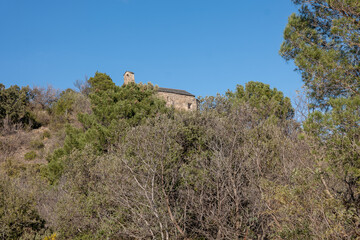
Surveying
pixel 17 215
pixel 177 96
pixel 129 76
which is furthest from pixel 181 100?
pixel 17 215

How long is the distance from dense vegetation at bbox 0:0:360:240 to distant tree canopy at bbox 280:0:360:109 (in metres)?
0.03

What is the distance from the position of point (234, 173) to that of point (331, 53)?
14.7 feet

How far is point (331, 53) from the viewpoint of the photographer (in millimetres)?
7969

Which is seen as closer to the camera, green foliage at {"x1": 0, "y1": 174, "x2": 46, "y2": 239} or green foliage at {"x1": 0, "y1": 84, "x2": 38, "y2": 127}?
green foliage at {"x1": 0, "y1": 174, "x2": 46, "y2": 239}

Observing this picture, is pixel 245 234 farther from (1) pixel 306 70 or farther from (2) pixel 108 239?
(1) pixel 306 70

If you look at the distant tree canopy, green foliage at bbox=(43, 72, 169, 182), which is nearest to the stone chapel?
green foliage at bbox=(43, 72, 169, 182)

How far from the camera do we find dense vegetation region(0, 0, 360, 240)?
6.45 m

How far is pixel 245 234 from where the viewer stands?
9305mm

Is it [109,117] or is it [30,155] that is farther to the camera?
[30,155]

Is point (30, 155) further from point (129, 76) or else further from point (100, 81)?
point (129, 76)

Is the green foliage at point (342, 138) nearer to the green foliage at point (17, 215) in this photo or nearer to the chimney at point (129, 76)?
the green foliage at point (17, 215)

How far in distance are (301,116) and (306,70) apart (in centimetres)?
131

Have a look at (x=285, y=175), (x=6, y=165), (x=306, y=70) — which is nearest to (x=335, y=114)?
(x=306, y=70)

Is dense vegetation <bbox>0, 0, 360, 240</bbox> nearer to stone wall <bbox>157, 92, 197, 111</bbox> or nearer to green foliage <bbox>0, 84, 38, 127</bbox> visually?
green foliage <bbox>0, 84, 38, 127</bbox>
